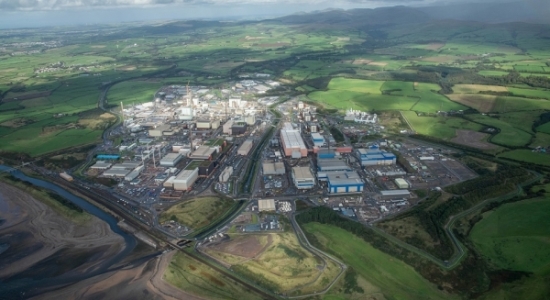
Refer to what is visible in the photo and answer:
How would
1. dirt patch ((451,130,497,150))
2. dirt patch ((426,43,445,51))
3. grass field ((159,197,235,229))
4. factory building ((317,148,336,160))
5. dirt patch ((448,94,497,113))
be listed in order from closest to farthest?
grass field ((159,197,235,229)), factory building ((317,148,336,160)), dirt patch ((451,130,497,150)), dirt patch ((448,94,497,113)), dirt patch ((426,43,445,51))

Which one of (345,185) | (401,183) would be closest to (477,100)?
(401,183)

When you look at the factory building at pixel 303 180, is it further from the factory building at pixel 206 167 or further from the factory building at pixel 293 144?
the factory building at pixel 206 167

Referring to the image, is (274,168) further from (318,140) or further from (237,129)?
(237,129)

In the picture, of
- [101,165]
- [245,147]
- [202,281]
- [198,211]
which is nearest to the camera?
[202,281]

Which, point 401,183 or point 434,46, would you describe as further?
point 434,46

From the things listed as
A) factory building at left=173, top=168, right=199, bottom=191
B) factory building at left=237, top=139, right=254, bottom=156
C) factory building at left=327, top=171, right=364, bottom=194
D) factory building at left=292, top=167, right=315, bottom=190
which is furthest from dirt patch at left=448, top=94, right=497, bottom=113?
factory building at left=173, top=168, right=199, bottom=191

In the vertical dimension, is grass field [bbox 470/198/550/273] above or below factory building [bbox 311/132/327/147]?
below

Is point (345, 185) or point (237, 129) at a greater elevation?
point (237, 129)

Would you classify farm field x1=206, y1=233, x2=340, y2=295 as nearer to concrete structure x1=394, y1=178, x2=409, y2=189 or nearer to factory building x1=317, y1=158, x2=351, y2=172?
factory building x1=317, y1=158, x2=351, y2=172
